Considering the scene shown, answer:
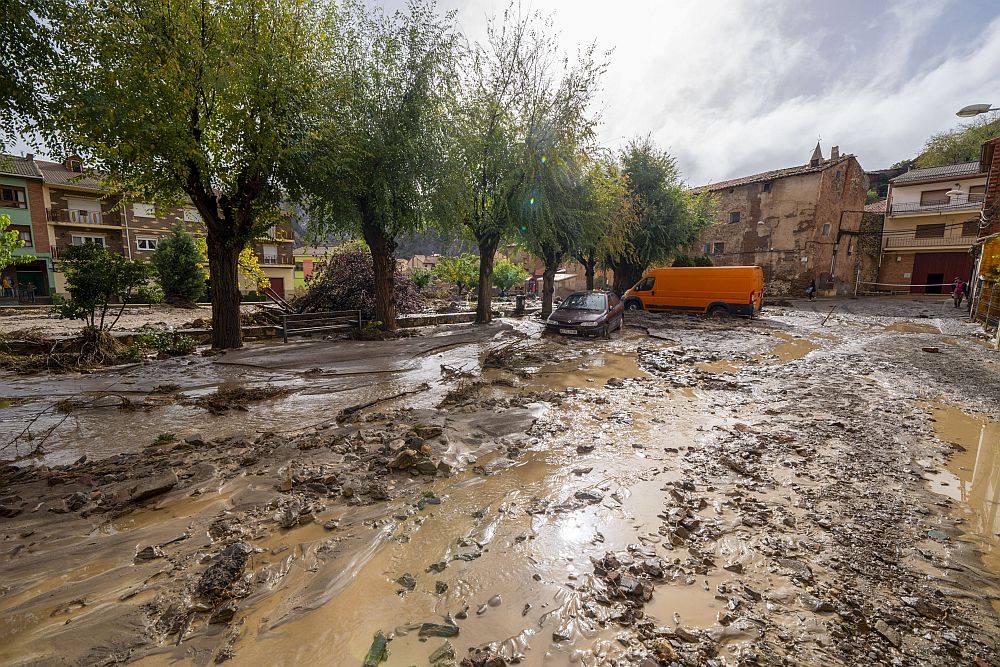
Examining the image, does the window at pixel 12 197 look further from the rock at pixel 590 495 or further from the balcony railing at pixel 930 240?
the balcony railing at pixel 930 240

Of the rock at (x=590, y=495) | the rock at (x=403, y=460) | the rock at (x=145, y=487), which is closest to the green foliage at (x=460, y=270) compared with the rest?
the rock at (x=403, y=460)

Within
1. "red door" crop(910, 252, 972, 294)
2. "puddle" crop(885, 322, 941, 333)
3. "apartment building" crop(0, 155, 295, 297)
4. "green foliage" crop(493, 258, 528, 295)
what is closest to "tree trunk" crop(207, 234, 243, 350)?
"apartment building" crop(0, 155, 295, 297)

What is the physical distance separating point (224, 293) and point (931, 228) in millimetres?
47965

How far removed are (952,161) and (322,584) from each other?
199 feet

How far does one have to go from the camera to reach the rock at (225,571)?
2.71 meters

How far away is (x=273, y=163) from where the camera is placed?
10531mm

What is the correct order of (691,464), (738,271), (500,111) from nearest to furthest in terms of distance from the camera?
(691,464), (500,111), (738,271)

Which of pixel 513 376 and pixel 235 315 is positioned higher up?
pixel 235 315

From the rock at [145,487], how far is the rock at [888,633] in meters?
5.66

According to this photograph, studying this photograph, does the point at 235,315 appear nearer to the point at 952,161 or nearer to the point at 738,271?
the point at 738,271

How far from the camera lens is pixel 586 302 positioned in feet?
47.6

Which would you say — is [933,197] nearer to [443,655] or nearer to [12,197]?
[443,655]

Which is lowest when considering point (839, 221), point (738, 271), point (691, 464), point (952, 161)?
point (691, 464)

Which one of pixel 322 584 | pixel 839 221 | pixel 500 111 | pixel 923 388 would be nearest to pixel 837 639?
pixel 322 584
